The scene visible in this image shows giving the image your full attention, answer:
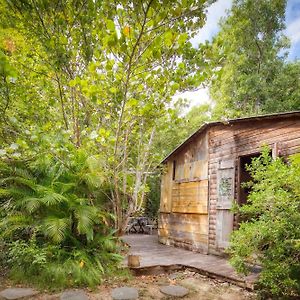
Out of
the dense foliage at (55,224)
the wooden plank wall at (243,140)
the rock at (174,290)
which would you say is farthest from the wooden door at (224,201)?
the dense foliage at (55,224)

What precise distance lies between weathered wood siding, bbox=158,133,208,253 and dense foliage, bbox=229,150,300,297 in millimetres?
3586

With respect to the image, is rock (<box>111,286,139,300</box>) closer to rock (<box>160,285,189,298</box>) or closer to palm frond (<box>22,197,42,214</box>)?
rock (<box>160,285,189,298</box>)

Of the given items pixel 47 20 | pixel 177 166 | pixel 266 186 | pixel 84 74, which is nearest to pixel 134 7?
pixel 47 20

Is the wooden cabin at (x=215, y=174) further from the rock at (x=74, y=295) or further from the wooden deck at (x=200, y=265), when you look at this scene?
the rock at (x=74, y=295)

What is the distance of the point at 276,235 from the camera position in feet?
13.0

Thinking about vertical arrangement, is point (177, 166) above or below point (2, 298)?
above

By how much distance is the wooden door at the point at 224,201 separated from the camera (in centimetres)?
702

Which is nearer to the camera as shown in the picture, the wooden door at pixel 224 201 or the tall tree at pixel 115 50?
the tall tree at pixel 115 50

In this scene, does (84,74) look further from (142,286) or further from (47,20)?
(142,286)

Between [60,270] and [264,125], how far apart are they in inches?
210

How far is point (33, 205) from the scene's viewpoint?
193 inches

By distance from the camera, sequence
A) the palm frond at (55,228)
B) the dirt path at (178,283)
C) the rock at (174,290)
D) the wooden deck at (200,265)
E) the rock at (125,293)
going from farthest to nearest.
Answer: the wooden deck at (200,265) → the palm frond at (55,228) → the rock at (174,290) → the dirt path at (178,283) → the rock at (125,293)

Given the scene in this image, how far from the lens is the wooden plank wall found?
5.86 meters

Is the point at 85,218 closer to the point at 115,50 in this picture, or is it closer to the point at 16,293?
the point at 16,293
